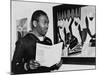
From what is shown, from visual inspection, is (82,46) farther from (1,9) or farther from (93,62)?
(1,9)

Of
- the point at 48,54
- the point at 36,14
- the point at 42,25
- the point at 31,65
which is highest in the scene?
the point at 36,14

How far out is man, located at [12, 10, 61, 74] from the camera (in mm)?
2064

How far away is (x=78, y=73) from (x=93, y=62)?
0.71ft

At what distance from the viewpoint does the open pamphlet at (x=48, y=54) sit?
6.99ft

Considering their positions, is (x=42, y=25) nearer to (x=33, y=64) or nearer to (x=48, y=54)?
(x=48, y=54)

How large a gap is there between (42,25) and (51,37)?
0.50 ft

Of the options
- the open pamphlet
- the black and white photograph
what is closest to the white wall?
the black and white photograph

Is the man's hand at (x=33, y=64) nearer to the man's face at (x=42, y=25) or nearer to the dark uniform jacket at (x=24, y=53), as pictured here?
the dark uniform jacket at (x=24, y=53)

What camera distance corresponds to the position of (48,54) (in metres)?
2.16

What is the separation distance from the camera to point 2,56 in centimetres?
203

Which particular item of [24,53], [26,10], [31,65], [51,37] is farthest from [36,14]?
[31,65]

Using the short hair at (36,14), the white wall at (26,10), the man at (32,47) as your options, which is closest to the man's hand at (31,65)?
the man at (32,47)
